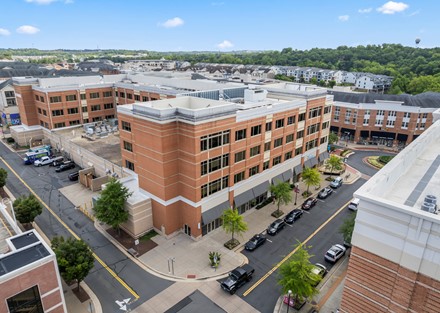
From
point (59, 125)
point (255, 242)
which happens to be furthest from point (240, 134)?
point (59, 125)

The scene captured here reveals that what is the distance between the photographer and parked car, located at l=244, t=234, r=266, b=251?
1500 inches

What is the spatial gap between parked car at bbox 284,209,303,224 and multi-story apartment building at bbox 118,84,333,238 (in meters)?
5.81

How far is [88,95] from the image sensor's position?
78062 millimetres

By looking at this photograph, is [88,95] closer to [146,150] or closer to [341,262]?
[146,150]

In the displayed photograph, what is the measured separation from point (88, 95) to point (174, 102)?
45.0 meters

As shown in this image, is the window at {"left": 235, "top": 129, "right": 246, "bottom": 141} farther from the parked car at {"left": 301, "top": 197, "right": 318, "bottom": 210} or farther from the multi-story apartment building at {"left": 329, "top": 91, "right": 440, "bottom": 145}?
the multi-story apartment building at {"left": 329, "top": 91, "right": 440, "bottom": 145}

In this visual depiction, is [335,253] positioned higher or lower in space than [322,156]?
lower

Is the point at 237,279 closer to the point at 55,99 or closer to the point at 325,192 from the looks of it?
the point at 325,192

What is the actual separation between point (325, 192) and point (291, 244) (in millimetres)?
17686

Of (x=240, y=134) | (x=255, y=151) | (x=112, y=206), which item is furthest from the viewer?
(x=255, y=151)

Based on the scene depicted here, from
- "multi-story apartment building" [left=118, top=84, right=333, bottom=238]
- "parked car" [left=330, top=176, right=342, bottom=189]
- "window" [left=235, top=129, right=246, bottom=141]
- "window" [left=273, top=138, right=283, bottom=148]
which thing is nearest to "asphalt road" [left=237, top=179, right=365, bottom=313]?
"parked car" [left=330, top=176, right=342, bottom=189]

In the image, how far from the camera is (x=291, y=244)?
39875 millimetres

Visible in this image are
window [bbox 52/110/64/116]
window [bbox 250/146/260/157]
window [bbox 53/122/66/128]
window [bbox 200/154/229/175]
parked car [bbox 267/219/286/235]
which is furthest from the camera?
window [bbox 53/122/66/128]

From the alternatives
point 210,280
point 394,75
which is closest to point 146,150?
point 210,280
